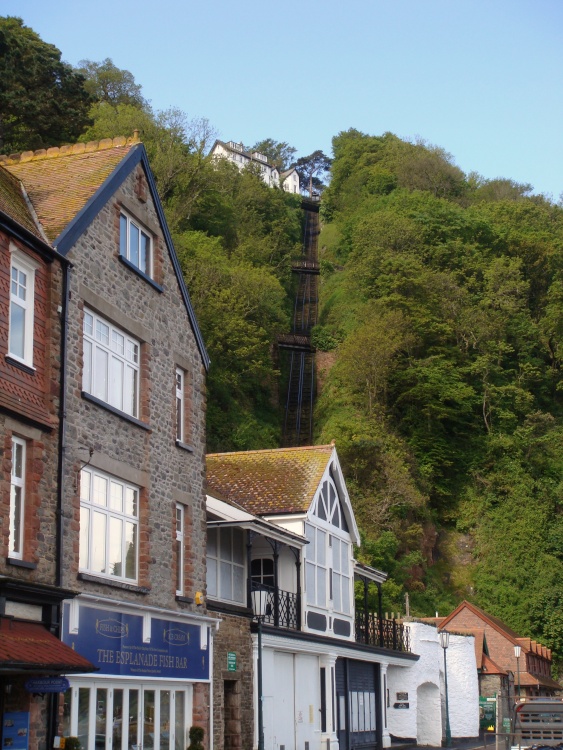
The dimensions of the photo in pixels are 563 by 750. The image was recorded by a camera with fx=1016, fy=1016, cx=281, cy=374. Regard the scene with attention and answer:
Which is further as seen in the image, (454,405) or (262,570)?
(454,405)

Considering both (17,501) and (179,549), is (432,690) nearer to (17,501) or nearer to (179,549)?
(179,549)

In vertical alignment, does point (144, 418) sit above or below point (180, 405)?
below

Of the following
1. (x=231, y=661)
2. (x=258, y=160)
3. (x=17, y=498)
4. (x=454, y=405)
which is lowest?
(x=231, y=661)

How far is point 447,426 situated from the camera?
193ft

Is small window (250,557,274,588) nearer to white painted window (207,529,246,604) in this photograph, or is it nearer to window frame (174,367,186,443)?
white painted window (207,529,246,604)

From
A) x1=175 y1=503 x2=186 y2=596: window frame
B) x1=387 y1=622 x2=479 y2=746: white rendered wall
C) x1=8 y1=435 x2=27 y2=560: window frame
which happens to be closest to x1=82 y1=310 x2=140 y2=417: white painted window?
x1=8 y1=435 x2=27 y2=560: window frame

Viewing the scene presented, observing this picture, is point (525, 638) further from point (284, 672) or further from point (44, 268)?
point (44, 268)

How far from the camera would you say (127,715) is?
1714cm

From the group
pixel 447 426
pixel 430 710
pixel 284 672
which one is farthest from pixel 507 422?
pixel 284 672

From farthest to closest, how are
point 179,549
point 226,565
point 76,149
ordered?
point 226,565 → point 179,549 → point 76,149

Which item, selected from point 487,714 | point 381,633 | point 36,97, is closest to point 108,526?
point 381,633

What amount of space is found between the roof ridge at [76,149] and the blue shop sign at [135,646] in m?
8.71

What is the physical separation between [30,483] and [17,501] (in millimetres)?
342

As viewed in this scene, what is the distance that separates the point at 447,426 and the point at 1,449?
46.8 meters
